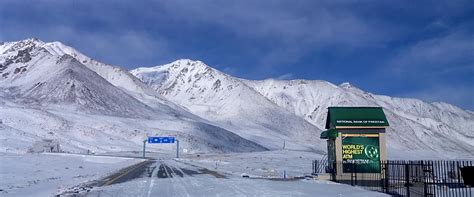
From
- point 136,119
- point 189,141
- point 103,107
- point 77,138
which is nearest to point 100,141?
point 77,138

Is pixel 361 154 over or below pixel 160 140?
below

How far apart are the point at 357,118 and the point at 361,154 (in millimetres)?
2597

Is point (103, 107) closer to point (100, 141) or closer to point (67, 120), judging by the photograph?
point (67, 120)

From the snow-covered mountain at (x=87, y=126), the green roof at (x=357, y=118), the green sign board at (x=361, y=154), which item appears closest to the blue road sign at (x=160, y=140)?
the snow-covered mountain at (x=87, y=126)

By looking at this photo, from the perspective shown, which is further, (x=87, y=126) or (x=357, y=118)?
(x=87, y=126)

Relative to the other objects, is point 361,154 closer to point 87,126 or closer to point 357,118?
point 357,118

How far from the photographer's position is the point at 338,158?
36.7 m

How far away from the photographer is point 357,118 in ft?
123

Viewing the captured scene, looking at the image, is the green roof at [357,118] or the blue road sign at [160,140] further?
the blue road sign at [160,140]

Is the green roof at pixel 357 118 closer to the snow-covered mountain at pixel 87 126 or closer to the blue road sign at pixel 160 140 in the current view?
the snow-covered mountain at pixel 87 126

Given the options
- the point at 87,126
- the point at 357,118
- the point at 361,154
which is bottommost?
the point at 361,154

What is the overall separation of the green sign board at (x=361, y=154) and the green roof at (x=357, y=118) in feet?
2.74

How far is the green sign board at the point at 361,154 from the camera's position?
36.0 meters

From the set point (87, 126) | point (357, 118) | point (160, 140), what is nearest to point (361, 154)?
point (357, 118)
